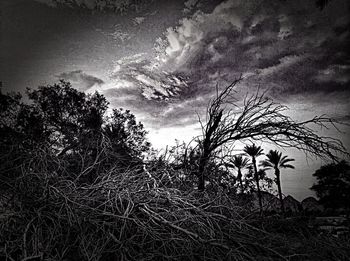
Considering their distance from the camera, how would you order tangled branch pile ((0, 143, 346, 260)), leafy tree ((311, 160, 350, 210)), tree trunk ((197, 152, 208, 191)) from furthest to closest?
leafy tree ((311, 160, 350, 210)), tree trunk ((197, 152, 208, 191)), tangled branch pile ((0, 143, 346, 260))

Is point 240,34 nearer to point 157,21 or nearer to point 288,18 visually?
point 288,18

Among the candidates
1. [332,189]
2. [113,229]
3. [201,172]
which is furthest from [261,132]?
[332,189]

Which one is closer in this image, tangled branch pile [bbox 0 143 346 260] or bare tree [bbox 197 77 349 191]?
tangled branch pile [bbox 0 143 346 260]

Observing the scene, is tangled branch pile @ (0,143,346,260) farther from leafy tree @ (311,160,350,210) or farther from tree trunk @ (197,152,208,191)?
leafy tree @ (311,160,350,210)

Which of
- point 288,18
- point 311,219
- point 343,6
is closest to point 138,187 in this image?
point 311,219

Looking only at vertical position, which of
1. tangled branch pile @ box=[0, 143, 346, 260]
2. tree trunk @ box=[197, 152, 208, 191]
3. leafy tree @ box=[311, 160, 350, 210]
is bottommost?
tangled branch pile @ box=[0, 143, 346, 260]

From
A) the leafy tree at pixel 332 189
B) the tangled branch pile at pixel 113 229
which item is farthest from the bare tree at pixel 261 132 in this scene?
the leafy tree at pixel 332 189

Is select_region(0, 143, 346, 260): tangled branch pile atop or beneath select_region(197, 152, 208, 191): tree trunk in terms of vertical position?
beneath

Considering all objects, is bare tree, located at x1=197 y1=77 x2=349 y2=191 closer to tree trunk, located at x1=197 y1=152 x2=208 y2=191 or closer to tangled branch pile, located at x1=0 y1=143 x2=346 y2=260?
tree trunk, located at x1=197 y1=152 x2=208 y2=191

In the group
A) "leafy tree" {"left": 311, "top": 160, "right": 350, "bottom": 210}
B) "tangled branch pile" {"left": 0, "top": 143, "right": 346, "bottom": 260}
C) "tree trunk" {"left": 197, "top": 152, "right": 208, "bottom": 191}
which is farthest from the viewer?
"leafy tree" {"left": 311, "top": 160, "right": 350, "bottom": 210}

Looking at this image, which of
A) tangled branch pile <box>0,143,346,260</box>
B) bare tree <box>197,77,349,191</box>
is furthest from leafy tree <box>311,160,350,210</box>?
tangled branch pile <box>0,143,346,260</box>

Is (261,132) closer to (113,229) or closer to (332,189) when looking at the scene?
(113,229)

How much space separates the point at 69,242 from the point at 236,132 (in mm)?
2710

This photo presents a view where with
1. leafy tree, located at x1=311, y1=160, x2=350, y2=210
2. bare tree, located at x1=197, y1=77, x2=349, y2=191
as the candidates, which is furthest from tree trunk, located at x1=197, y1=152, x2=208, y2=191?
leafy tree, located at x1=311, y1=160, x2=350, y2=210
